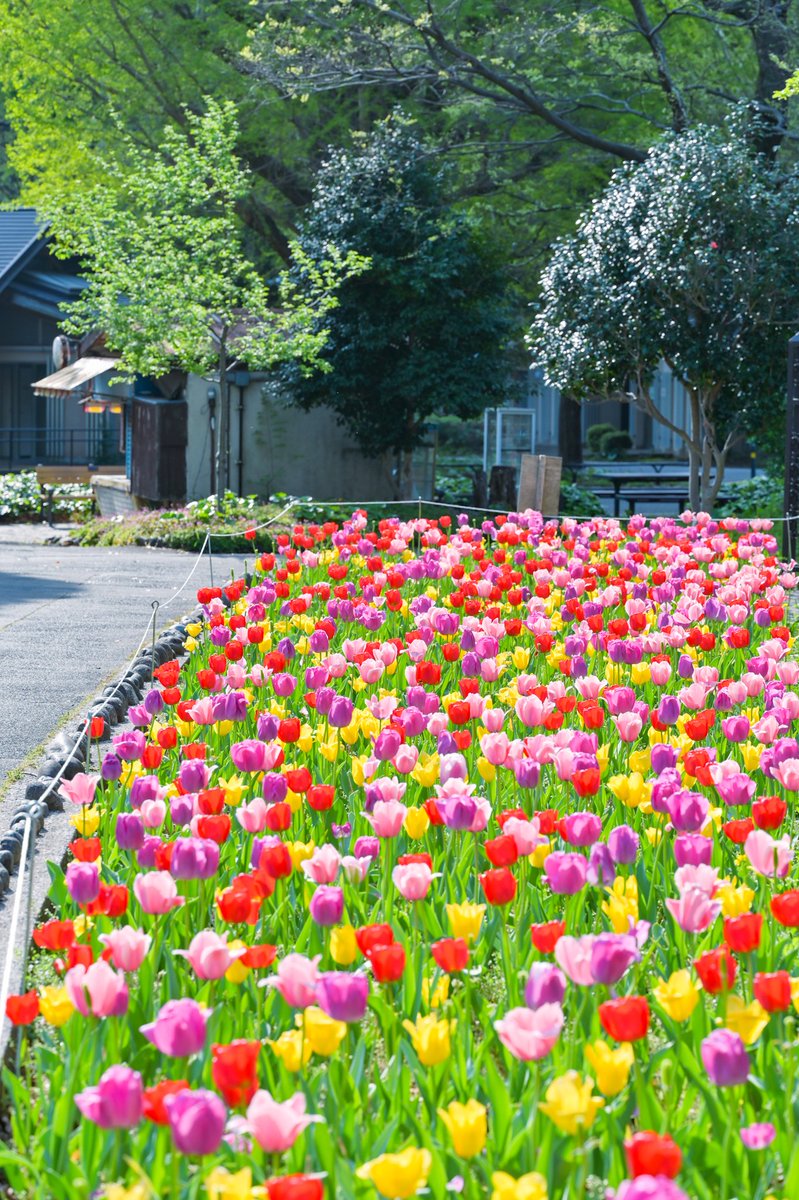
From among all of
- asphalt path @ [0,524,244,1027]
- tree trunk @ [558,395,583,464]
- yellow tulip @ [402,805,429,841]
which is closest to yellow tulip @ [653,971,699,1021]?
yellow tulip @ [402,805,429,841]

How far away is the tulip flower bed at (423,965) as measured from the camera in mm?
2502

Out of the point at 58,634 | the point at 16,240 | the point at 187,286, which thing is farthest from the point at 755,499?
the point at 16,240

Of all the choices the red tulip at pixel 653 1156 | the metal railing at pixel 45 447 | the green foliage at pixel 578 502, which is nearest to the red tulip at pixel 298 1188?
the red tulip at pixel 653 1156

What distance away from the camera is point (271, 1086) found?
2949 millimetres

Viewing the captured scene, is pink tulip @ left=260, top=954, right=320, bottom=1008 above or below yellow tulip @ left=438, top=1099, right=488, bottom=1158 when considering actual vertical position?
above

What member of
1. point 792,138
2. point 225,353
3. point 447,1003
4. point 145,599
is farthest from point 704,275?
point 447,1003

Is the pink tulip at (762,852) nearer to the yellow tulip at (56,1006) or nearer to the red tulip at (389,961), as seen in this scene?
the red tulip at (389,961)

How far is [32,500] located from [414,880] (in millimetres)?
26544

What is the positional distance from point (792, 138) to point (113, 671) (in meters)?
18.1

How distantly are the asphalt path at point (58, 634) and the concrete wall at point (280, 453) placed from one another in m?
5.46

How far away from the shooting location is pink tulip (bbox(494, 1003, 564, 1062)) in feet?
8.33

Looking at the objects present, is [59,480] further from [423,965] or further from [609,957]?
[609,957]

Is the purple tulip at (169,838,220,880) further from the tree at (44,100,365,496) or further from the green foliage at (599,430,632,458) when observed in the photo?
the green foliage at (599,430,632,458)

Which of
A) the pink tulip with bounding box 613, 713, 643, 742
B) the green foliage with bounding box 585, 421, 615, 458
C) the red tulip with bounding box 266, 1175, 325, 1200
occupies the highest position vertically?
the green foliage with bounding box 585, 421, 615, 458
